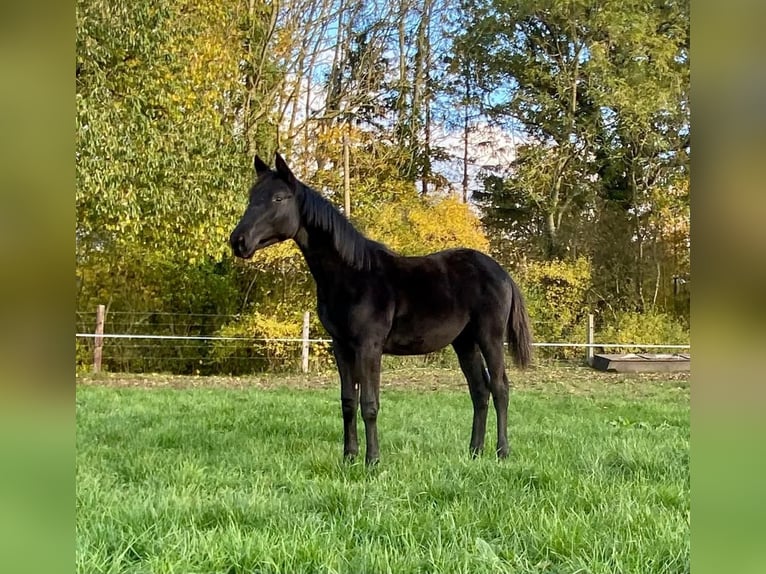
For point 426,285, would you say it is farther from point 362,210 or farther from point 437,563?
point 362,210

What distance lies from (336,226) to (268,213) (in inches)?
15.8

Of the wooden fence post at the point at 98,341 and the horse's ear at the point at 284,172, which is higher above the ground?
the horse's ear at the point at 284,172

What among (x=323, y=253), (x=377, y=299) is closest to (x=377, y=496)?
(x=377, y=299)

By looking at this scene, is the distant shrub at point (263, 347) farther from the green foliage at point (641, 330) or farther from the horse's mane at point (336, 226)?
the horse's mane at point (336, 226)

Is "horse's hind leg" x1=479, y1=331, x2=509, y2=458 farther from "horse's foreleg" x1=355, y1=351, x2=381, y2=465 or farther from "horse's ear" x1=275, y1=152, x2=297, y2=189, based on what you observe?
"horse's ear" x1=275, y1=152, x2=297, y2=189

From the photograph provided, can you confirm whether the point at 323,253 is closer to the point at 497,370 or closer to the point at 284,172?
the point at 284,172

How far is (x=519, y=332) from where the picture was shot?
362 centimetres

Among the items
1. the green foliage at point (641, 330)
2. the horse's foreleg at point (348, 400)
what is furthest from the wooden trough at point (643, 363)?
the horse's foreleg at point (348, 400)

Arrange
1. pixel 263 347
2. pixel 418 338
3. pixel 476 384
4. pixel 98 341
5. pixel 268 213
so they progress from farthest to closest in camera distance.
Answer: pixel 263 347 → pixel 98 341 → pixel 476 384 → pixel 418 338 → pixel 268 213

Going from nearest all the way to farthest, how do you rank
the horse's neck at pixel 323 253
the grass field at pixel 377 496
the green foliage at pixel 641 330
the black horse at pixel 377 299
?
the grass field at pixel 377 496 → the black horse at pixel 377 299 → the horse's neck at pixel 323 253 → the green foliage at pixel 641 330

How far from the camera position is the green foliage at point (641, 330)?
334 inches

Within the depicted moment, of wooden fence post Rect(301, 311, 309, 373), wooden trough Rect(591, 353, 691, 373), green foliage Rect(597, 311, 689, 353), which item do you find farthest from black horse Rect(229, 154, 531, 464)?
green foliage Rect(597, 311, 689, 353)

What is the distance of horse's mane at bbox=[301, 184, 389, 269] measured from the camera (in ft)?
9.66
